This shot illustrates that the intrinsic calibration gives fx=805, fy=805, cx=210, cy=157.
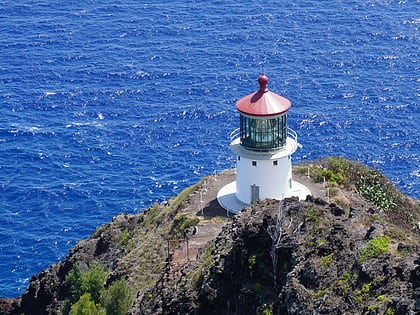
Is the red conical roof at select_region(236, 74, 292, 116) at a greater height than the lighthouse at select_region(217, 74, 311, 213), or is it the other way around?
the red conical roof at select_region(236, 74, 292, 116)

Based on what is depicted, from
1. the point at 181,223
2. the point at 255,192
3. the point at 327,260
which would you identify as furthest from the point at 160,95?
the point at 327,260

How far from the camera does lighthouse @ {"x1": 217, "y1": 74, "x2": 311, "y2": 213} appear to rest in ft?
200

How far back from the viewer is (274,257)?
44.3 meters

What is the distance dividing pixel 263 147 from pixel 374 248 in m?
22.8

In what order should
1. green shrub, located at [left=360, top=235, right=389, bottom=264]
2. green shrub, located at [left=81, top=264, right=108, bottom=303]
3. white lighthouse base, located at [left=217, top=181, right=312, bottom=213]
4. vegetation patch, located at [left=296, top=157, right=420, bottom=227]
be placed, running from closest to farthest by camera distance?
1. green shrub, located at [left=360, top=235, right=389, bottom=264]
2. green shrub, located at [left=81, top=264, right=108, bottom=303]
3. white lighthouse base, located at [left=217, top=181, right=312, bottom=213]
4. vegetation patch, located at [left=296, top=157, right=420, bottom=227]

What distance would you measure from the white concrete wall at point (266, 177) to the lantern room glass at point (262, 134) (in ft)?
3.82

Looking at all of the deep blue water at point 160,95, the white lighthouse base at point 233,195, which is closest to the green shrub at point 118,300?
the white lighthouse base at point 233,195

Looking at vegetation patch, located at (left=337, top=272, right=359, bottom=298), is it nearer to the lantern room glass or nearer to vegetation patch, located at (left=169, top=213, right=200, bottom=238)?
vegetation patch, located at (left=169, top=213, right=200, bottom=238)

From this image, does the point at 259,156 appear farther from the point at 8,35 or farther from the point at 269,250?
the point at 8,35

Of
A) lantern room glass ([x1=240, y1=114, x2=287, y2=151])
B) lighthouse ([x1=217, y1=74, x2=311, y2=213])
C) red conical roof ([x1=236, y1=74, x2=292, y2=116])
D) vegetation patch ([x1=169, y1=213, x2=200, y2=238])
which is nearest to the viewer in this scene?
red conical roof ([x1=236, y1=74, x2=292, y2=116])

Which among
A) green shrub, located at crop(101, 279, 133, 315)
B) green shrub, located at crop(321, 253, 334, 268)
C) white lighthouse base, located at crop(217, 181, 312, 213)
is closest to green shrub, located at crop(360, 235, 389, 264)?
green shrub, located at crop(321, 253, 334, 268)

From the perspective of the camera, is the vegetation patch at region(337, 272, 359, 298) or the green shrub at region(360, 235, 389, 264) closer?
the vegetation patch at region(337, 272, 359, 298)

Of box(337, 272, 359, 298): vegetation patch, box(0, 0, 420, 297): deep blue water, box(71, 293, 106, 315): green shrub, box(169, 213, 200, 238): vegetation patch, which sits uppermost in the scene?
box(0, 0, 420, 297): deep blue water

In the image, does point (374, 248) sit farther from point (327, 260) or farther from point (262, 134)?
point (262, 134)
